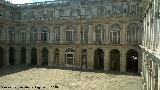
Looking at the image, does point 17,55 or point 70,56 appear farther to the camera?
point 17,55

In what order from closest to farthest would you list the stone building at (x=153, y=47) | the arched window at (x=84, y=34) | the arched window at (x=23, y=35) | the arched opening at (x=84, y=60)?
the stone building at (x=153, y=47)
the arched window at (x=84, y=34)
the arched opening at (x=84, y=60)
the arched window at (x=23, y=35)

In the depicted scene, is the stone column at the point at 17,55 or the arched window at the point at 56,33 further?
the stone column at the point at 17,55

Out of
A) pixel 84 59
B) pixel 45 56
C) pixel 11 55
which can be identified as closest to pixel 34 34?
pixel 45 56

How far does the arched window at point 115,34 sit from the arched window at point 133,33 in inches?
69.5

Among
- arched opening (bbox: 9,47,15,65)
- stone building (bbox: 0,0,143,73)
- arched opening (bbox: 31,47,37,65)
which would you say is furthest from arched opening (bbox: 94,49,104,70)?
arched opening (bbox: 9,47,15,65)

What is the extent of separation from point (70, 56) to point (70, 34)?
4.27 m

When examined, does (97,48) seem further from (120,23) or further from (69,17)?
(69,17)

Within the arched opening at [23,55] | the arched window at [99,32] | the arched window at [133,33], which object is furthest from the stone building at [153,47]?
the arched opening at [23,55]

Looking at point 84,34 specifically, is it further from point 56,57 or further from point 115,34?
point 56,57

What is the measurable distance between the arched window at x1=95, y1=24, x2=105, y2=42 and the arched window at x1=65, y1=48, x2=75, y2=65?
5844mm

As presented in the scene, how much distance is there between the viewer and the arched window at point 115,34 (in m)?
38.2

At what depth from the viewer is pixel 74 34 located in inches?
1656

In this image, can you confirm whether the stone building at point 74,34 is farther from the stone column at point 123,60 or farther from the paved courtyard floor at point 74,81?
the paved courtyard floor at point 74,81

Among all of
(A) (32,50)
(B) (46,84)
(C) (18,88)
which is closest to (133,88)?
(B) (46,84)
